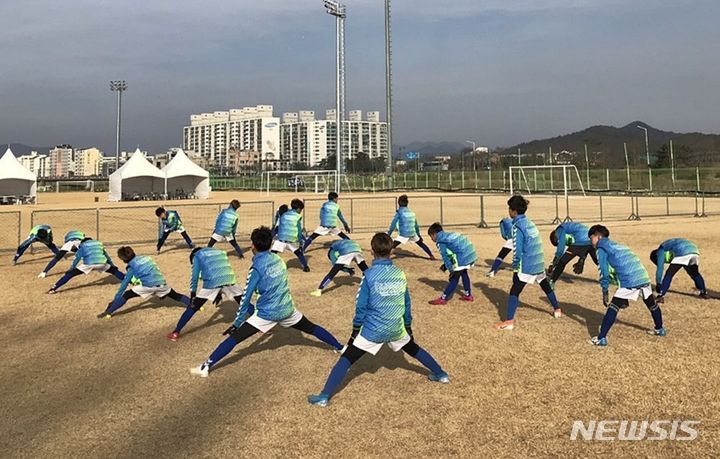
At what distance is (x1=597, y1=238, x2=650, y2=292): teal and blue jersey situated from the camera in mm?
6324

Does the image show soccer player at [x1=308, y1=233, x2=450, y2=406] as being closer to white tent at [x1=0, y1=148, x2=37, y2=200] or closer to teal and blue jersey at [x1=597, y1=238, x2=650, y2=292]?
teal and blue jersey at [x1=597, y1=238, x2=650, y2=292]

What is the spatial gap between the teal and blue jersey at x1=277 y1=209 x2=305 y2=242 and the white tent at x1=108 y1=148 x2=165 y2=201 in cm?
3677

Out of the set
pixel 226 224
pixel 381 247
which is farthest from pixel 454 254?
pixel 226 224

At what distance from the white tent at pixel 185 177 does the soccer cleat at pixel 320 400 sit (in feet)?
144

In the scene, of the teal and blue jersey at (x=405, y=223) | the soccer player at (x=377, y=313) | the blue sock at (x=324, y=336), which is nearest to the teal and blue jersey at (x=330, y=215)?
the teal and blue jersey at (x=405, y=223)

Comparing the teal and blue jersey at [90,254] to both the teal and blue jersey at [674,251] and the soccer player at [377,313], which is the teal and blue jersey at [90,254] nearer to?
the soccer player at [377,313]

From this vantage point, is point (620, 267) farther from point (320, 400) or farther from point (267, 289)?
point (267, 289)

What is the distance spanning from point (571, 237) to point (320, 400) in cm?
668

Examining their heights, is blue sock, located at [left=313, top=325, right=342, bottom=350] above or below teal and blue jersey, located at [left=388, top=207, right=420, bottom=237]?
below

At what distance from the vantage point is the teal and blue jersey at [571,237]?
967cm

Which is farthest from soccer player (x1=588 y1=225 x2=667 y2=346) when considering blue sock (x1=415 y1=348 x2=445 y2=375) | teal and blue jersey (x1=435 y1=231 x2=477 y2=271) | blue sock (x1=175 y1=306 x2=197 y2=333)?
blue sock (x1=175 y1=306 x2=197 y2=333)

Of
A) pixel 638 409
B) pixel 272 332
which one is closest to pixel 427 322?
pixel 272 332

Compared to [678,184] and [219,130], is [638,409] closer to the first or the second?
[678,184]

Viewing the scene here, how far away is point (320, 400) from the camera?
4910 millimetres
